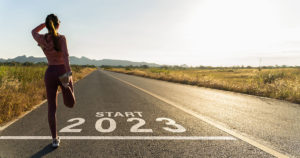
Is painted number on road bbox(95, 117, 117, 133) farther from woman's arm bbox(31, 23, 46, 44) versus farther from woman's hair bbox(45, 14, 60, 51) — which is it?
woman's arm bbox(31, 23, 46, 44)

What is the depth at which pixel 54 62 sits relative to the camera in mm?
3238

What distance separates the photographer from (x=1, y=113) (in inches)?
203

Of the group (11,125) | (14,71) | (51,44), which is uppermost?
(51,44)

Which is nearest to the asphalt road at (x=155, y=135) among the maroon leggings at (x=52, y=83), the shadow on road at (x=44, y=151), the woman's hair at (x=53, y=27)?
the shadow on road at (x=44, y=151)

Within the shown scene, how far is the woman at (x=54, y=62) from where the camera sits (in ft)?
10.1

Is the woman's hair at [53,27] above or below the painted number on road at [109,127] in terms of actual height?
above

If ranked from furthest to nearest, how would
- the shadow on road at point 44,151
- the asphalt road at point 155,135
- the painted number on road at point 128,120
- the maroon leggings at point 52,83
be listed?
the painted number on road at point 128,120 < the maroon leggings at point 52,83 < the asphalt road at point 155,135 < the shadow on road at point 44,151

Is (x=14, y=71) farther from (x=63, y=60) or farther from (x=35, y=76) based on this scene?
(x=63, y=60)

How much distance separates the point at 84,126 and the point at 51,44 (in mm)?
2175

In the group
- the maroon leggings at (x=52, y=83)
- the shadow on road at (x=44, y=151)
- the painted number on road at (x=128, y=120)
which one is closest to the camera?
the shadow on road at (x=44, y=151)

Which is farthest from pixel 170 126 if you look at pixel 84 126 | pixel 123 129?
pixel 84 126

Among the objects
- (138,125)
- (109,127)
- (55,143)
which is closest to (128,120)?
(138,125)

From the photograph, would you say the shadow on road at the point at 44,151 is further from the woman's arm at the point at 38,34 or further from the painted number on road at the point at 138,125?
the woman's arm at the point at 38,34

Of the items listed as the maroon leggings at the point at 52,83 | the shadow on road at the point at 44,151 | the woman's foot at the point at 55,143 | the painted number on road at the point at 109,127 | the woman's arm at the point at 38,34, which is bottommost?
the painted number on road at the point at 109,127
